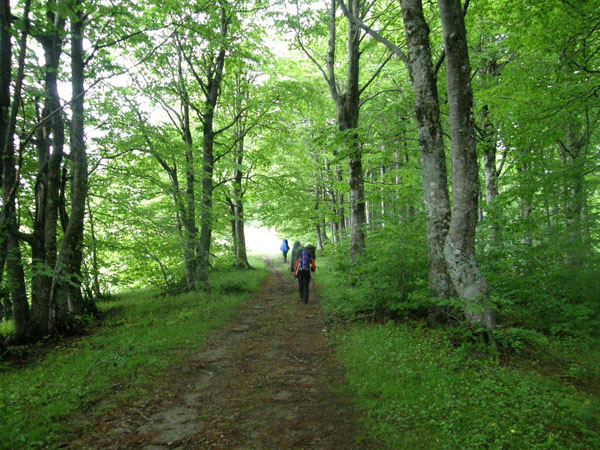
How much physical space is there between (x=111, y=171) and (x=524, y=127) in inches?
474

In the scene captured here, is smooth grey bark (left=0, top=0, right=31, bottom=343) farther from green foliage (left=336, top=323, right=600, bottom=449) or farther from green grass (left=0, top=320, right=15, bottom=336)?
green foliage (left=336, top=323, right=600, bottom=449)

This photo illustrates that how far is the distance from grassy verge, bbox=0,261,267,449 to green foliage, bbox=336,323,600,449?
331 centimetres

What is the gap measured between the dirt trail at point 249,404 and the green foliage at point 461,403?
1.36ft

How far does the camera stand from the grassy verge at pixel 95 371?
377 cm

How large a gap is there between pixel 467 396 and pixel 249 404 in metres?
2.71

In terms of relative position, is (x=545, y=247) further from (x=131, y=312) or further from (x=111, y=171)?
(x=111, y=171)

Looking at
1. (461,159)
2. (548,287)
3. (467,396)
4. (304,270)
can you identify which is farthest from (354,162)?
(467,396)

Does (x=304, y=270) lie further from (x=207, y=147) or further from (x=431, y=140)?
(x=207, y=147)

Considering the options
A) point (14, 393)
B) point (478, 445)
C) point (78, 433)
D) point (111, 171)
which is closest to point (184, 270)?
point (111, 171)

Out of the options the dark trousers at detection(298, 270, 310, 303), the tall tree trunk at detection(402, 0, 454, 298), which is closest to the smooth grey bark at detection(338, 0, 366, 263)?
the dark trousers at detection(298, 270, 310, 303)

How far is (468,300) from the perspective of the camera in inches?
202

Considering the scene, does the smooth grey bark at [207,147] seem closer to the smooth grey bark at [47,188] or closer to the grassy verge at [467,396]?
the smooth grey bark at [47,188]

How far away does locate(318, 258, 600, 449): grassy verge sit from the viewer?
3.24 meters

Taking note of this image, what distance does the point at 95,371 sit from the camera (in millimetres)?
5312
